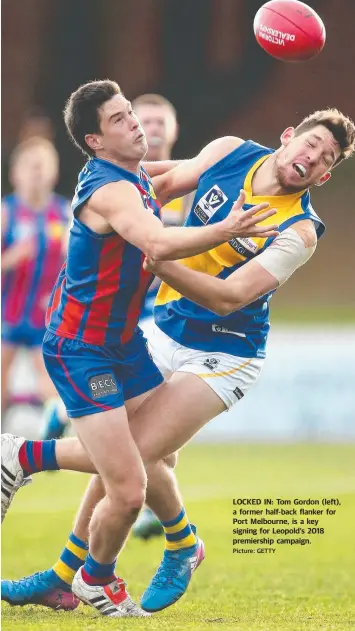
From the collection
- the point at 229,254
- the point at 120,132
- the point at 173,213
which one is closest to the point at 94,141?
the point at 120,132

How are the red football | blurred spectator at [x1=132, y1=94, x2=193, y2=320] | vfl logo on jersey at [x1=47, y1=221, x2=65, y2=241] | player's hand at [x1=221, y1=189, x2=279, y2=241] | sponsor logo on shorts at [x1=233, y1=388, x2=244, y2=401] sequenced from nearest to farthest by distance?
player's hand at [x1=221, y1=189, x2=279, y2=241] → sponsor logo on shorts at [x1=233, y1=388, x2=244, y2=401] → the red football → blurred spectator at [x1=132, y1=94, x2=193, y2=320] → vfl logo on jersey at [x1=47, y1=221, x2=65, y2=241]

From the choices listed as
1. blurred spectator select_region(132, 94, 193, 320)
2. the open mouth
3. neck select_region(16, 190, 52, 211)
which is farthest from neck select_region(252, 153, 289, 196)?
neck select_region(16, 190, 52, 211)

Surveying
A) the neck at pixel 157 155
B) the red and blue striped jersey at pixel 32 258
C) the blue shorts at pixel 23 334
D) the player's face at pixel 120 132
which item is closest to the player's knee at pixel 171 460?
the player's face at pixel 120 132

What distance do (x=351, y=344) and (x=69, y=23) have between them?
801 cm

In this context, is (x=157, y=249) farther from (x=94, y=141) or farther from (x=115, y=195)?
(x=94, y=141)

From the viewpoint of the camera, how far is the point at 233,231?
156 inches

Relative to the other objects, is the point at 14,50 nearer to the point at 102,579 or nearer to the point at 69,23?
the point at 69,23

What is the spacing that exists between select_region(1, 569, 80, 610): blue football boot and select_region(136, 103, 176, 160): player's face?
9.19ft

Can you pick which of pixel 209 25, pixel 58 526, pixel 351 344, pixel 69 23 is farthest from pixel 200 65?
pixel 58 526

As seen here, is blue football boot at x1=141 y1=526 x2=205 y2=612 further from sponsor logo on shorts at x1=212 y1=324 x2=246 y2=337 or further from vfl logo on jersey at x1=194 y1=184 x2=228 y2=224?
vfl logo on jersey at x1=194 y1=184 x2=228 y2=224

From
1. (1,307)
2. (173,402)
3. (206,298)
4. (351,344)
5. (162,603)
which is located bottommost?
(351,344)

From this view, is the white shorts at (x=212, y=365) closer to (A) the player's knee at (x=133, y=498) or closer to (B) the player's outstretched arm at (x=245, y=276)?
(B) the player's outstretched arm at (x=245, y=276)

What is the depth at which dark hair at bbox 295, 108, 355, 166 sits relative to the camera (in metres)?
4.75

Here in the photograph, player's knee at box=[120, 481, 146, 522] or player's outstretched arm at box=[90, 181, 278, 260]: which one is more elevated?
player's outstretched arm at box=[90, 181, 278, 260]
